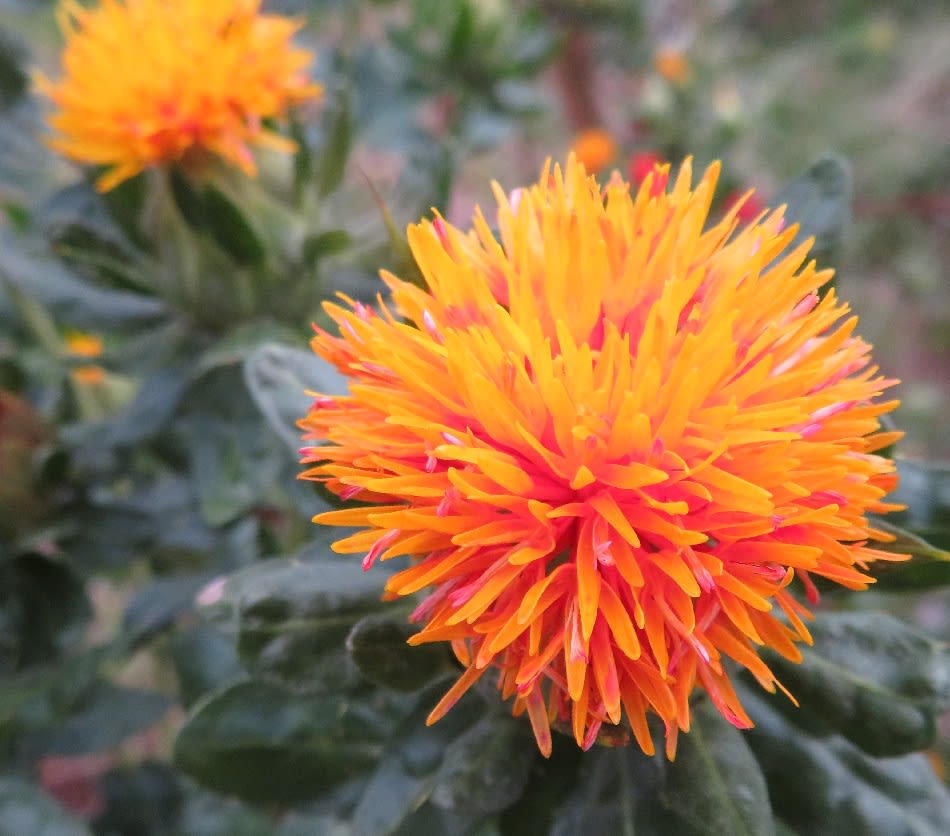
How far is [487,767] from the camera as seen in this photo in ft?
1.95

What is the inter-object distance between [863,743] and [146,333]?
3.07ft

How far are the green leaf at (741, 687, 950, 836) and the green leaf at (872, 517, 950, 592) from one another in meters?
0.13

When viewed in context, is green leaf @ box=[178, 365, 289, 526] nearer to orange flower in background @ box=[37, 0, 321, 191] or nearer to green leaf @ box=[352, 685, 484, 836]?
orange flower in background @ box=[37, 0, 321, 191]

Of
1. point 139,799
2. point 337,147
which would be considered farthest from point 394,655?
point 139,799

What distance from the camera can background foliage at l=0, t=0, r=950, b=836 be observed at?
2.05 feet

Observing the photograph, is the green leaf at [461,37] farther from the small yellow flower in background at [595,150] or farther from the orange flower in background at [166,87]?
the orange flower in background at [166,87]

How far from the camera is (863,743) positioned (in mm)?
633

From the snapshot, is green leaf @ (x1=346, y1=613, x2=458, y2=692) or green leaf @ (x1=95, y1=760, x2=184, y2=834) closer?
green leaf @ (x1=346, y1=613, x2=458, y2=692)

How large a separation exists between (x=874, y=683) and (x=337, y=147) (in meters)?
0.81

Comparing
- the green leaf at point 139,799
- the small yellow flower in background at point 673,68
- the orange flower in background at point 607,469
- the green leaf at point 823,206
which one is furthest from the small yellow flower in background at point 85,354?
the small yellow flower in background at point 673,68

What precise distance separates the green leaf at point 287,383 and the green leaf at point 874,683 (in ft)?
1.38

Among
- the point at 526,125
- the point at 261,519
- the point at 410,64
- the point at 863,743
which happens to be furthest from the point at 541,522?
the point at 526,125

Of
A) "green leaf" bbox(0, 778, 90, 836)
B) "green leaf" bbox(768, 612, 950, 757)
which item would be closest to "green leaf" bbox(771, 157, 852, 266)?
"green leaf" bbox(768, 612, 950, 757)

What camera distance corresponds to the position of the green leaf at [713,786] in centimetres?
54
